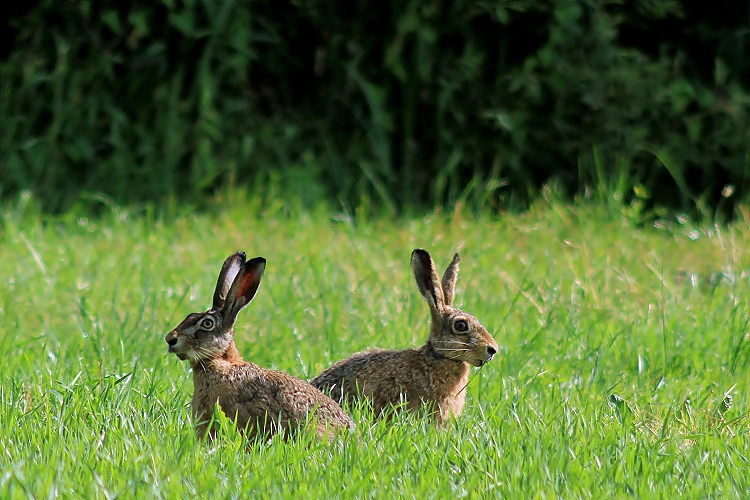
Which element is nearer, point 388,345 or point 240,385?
point 240,385

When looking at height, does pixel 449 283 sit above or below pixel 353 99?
above

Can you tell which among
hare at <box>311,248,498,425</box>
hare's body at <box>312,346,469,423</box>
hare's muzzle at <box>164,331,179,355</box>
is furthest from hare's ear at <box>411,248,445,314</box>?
hare's muzzle at <box>164,331,179,355</box>

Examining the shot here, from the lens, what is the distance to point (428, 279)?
16.0 feet

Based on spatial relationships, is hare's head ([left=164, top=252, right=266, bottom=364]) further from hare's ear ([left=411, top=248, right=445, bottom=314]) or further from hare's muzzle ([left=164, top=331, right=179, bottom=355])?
hare's ear ([left=411, top=248, right=445, bottom=314])

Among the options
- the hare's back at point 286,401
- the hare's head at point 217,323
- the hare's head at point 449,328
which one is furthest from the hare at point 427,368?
the hare's head at point 217,323

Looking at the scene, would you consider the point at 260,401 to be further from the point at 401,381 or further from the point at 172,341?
the point at 401,381

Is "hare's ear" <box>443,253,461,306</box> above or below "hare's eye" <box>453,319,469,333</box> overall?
above

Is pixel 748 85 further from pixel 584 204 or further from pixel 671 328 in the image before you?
pixel 671 328

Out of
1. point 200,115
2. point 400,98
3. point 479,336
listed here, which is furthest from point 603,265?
point 200,115

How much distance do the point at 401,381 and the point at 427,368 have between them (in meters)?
0.13

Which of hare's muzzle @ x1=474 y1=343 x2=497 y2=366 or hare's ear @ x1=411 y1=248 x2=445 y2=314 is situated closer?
hare's muzzle @ x1=474 y1=343 x2=497 y2=366

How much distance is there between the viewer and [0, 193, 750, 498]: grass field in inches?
149

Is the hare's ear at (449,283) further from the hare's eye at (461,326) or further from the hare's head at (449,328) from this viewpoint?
the hare's eye at (461,326)

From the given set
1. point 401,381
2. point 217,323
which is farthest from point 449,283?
point 217,323
